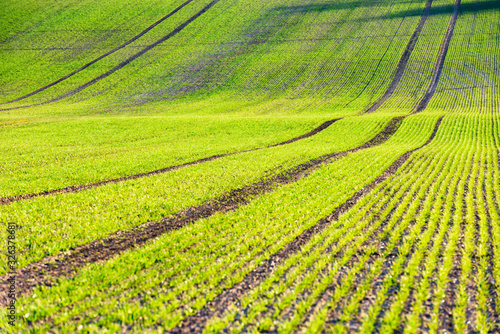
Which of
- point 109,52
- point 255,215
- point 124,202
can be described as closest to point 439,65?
point 255,215

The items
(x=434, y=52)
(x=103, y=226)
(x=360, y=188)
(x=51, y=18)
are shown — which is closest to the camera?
(x=103, y=226)

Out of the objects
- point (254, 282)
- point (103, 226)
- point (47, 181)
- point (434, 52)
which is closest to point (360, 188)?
point (254, 282)

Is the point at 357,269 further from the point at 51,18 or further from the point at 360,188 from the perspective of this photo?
the point at 51,18

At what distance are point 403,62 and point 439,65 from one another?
28.5 feet

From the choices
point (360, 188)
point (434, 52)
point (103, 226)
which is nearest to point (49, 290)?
point (103, 226)

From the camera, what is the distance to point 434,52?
86.2m

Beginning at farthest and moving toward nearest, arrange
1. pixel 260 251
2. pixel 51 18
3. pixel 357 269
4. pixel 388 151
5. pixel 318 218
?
pixel 51 18
pixel 388 151
pixel 318 218
pixel 260 251
pixel 357 269

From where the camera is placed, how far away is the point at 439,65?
80.8 meters

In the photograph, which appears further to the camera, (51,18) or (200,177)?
(51,18)

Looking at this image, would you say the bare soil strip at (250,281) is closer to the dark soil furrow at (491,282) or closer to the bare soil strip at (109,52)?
the dark soil furrow at (491,282)

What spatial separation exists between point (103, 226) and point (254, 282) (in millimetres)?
7824

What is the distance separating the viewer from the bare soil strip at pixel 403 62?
6611 cm

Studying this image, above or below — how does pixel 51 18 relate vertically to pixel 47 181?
above

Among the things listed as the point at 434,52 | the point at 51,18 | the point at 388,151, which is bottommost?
the point at 388,151
